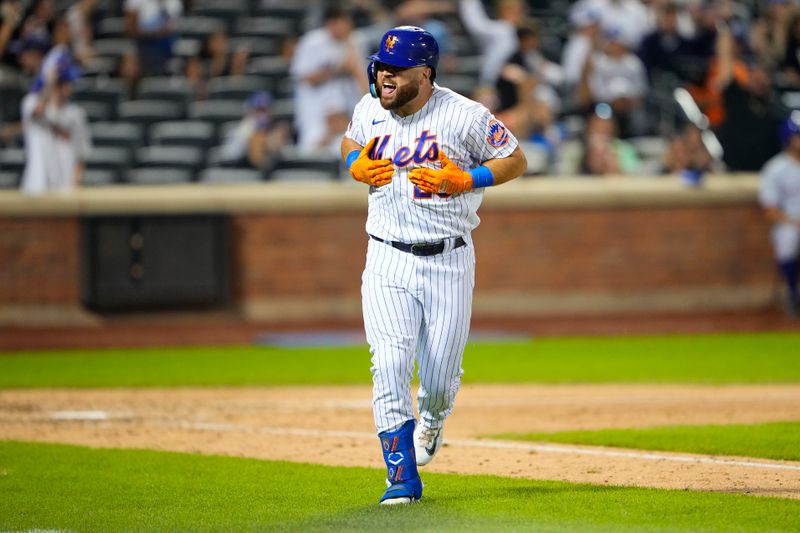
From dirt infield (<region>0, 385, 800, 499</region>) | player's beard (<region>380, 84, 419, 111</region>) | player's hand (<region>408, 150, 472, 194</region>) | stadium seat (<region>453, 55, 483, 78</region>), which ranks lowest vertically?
dirt infield (<region>0, 385, 800, 499</region>)

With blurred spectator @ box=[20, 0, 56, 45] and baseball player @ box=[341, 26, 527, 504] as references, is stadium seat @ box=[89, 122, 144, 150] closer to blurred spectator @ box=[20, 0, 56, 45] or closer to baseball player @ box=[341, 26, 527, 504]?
blurred spectator @ box=[20, 0, 56, 45]

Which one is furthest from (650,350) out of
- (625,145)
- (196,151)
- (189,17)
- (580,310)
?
(189,17)

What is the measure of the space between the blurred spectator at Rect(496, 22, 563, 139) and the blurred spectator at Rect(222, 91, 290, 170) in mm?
2704

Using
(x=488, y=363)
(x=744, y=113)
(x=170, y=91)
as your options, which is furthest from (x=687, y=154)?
(x=170, y=91)

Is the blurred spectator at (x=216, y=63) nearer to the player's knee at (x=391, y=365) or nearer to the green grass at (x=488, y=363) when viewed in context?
the green grass at (x=488, y=363)

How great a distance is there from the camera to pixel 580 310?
639 inches

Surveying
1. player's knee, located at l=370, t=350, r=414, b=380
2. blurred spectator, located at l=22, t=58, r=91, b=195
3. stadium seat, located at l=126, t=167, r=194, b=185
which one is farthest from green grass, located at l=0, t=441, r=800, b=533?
stadium seat, located at l=126, t=167, r=194, b=185

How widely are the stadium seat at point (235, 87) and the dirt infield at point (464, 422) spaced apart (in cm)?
692

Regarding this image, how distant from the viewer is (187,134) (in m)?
17.0

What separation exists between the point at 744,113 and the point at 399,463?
39.1ft

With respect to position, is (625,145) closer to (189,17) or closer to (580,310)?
(580,310)

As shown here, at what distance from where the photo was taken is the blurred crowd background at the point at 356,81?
16219mm

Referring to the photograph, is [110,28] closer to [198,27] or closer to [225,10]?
[198,27]

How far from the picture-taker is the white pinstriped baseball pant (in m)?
5.86
